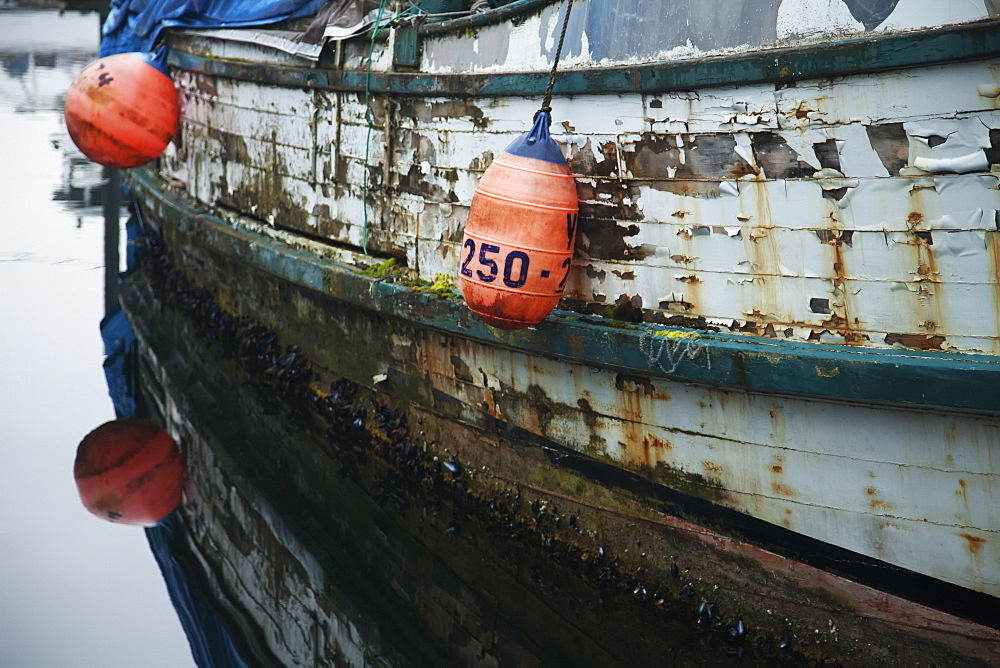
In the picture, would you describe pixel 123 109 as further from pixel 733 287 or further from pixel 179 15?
pixel 733 287

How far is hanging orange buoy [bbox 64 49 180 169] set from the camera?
6.54 meters

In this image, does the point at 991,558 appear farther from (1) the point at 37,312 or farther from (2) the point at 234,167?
(1) the point at 37,312

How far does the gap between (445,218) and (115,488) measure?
2.67 meters

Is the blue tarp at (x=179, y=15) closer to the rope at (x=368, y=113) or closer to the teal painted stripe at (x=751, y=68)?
the rope at (x=368, y=113)

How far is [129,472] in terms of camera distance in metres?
5.78

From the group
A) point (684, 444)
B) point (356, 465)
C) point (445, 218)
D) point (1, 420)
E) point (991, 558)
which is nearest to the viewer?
point (991, 558)

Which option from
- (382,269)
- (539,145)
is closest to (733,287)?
(539,145)

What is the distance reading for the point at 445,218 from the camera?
436 centimetres

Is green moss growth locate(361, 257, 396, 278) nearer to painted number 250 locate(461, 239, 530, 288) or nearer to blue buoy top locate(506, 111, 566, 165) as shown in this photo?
painted number 250 locate(461, 239, 530, 288)

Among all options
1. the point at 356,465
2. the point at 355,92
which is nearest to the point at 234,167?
the point at 355,92

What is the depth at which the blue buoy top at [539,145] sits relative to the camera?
3488 mm

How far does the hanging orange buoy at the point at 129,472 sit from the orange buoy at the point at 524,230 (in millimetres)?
2796

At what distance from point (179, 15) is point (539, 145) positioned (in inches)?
164

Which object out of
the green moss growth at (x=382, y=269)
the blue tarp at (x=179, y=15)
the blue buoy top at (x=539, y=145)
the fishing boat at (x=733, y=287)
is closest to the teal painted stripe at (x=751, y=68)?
the fishing boat at (x=733, y=287)
